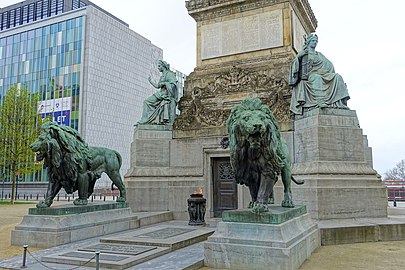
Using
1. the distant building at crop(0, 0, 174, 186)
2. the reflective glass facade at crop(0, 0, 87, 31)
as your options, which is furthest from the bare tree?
the reflective glass facade at crop(0, 0, 87, 31)

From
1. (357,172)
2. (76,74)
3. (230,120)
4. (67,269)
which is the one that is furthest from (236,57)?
(76,74)

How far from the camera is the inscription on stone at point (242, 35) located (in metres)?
15.6

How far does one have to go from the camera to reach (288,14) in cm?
1534

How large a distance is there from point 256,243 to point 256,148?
70.0 inches

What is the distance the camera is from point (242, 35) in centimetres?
1619

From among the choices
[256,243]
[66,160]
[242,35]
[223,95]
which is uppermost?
[242,35]

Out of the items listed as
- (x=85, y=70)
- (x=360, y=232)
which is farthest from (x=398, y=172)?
(x=360, y=232)

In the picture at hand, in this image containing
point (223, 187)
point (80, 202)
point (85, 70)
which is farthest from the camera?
point (85, 70)

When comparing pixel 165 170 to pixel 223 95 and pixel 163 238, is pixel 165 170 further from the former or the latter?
pixel 163 238

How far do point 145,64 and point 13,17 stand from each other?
36.3 m

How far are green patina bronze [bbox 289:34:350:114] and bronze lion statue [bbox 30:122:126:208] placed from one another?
7.10m

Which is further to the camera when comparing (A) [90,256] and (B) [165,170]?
(B) [165,170]

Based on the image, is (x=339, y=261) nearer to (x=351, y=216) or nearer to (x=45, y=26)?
(x=351, y=216)

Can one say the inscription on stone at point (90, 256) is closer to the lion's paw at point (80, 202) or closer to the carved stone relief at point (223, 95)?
the lion's paw at point (80, 202)
